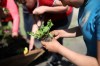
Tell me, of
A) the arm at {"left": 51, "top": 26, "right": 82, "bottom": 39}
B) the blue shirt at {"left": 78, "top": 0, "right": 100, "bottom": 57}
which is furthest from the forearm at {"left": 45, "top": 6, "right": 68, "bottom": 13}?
the blue shirt at {"left": 78, "top": 0, "right": 100, "bottom": 57}

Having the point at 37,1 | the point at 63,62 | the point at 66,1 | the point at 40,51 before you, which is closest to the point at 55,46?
the point at 66,1

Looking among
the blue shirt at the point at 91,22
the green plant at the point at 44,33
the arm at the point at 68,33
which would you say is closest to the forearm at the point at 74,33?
the arm at the point at 68,33

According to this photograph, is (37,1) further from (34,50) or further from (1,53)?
(1,53)

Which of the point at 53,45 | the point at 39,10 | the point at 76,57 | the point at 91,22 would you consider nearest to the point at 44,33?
the point at 53,45

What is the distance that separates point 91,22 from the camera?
5.19ft

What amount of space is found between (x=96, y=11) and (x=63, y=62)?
5.69 ft

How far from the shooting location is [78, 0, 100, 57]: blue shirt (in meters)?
1.54

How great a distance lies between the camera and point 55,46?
6.00 ft

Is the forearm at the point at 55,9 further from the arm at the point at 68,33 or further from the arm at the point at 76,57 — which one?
the arm at the point at 76,57

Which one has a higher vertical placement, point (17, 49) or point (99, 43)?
point (99, 43)

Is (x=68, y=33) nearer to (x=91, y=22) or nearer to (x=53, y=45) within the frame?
(x=53, y=45)

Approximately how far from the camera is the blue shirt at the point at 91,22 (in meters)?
1.54

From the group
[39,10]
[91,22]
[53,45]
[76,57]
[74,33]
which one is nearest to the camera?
[91,22]

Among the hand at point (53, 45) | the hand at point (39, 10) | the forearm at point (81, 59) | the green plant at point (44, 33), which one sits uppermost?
the hand at point (39, 10)
